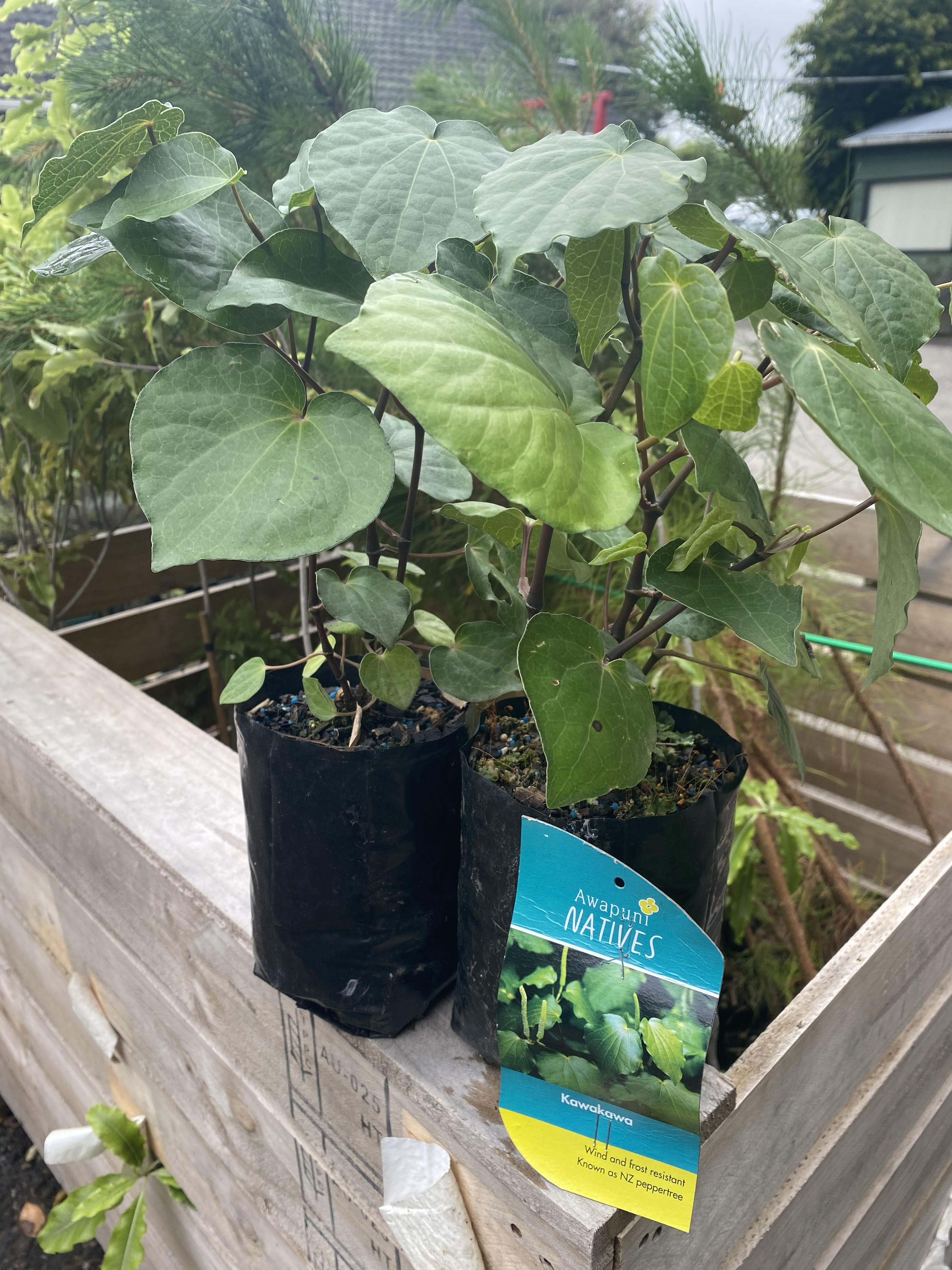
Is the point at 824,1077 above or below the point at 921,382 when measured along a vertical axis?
below

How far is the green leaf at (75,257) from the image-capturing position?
375 mm

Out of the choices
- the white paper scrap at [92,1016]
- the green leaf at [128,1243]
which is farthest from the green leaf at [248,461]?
the green leaf at [128,1243]

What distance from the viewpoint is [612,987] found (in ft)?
1.19

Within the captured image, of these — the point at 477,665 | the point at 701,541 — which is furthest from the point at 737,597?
the point at 477,665

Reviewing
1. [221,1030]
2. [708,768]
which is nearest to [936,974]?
[708,768]

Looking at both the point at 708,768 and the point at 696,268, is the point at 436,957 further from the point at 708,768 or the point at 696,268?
the point at 696,268

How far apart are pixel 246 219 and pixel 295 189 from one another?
0.05 meters

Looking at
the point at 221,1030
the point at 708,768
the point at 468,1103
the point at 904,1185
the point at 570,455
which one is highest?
the point at 570,455

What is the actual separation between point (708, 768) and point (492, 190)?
0.29 meters

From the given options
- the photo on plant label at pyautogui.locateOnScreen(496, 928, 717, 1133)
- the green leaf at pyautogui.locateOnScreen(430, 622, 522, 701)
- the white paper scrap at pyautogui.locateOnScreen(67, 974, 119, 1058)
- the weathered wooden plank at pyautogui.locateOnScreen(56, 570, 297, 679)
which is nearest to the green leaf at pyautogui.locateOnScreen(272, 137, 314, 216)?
the green leaf at pyautogui.locateOnScreen(430, 622, 522, 701)

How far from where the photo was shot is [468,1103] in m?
0.44

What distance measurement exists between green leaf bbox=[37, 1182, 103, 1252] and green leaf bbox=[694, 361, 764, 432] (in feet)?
3.34

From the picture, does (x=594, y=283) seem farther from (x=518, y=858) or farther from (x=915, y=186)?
(x=915, y=186)

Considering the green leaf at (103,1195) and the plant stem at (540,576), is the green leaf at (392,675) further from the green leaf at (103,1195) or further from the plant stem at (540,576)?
the green leaf at (103,1195)
